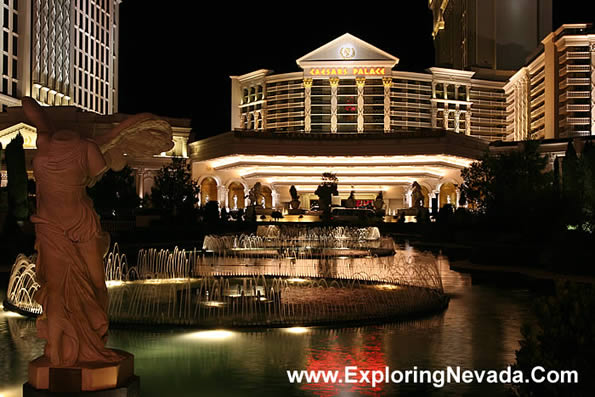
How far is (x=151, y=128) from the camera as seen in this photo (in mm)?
7164

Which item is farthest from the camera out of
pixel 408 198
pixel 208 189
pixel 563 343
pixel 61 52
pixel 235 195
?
pixel 61 52

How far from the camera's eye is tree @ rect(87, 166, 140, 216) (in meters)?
43.7

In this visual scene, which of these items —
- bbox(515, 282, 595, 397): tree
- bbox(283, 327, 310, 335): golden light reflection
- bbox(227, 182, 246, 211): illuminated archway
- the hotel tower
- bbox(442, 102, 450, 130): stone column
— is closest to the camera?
bbox(515, 282, 595, 397): tree

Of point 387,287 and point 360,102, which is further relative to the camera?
point 360,102

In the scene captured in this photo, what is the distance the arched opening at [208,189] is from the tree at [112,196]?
35054 mm

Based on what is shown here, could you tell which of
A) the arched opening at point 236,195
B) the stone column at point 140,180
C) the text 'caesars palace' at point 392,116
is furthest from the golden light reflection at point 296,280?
the arched opening at point 236,195

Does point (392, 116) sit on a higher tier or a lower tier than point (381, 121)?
higher

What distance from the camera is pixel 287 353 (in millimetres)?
9555

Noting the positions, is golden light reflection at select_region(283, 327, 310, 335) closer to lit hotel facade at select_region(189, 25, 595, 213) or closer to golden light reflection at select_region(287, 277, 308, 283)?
golden light reflection at select_region(287, 277, 308, 283)

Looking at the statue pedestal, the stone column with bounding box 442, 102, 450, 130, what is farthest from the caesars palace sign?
the statue pedestal

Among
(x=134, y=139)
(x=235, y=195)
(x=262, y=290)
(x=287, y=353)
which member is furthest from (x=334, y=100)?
(x=134, y=139)

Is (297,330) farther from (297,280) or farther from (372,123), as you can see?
(372,123)

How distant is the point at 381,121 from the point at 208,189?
3026 cm

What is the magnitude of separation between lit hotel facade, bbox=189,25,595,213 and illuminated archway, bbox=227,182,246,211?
0.48ft
